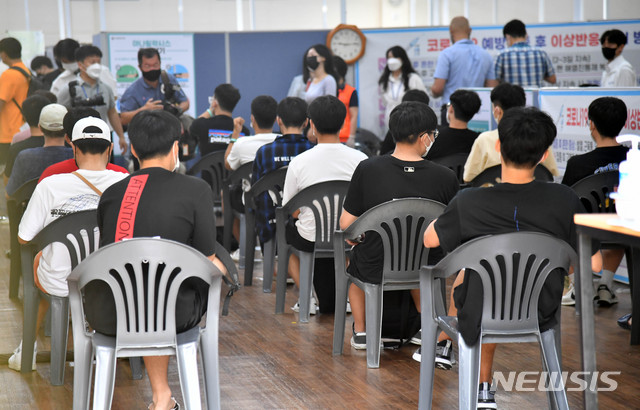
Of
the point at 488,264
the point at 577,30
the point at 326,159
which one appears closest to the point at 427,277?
the point at 488,264

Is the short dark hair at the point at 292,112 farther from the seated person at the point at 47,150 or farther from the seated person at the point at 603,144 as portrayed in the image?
the seated person at the point at 603,144

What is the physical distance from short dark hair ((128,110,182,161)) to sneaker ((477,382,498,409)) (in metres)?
1.50

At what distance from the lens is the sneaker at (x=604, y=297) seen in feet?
15.5

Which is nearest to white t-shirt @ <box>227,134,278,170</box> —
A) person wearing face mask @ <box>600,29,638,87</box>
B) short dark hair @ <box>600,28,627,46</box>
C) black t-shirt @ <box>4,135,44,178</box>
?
black t-shirt @ <box>4,135,44,178</box>

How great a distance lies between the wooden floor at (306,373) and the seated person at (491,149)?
979 mm

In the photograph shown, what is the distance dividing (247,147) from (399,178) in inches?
80.6

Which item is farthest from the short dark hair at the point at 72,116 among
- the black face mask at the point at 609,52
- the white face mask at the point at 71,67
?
the black face mask at the point at 609,52

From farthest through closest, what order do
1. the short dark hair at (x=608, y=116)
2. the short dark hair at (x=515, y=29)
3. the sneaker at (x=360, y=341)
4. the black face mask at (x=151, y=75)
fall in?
the black face mask at (x=151, y=75), the short dark hair at (x=515, y=29), the short dark hair at (x=608, y=116), the sneaker at (x=360, y=341)

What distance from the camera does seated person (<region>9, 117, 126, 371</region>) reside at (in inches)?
129

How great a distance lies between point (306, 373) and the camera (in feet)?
12.1

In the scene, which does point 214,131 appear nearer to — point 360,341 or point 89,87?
point 89,87

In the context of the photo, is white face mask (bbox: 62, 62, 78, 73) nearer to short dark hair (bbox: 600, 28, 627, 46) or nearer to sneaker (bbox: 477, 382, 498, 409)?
short dark hair (bbox: 600, 28, 627, 46)

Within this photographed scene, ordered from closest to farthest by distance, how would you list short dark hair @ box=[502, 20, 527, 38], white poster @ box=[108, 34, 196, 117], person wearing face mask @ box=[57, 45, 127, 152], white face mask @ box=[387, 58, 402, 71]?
person wearing face mask @ box=[57, 45, 127, 152], short dark hair @ box=[502, 20, 527, 38], white face mask @ box=[387, 58, 402, 71], white poster @ box=[108, 34, 196, 117]

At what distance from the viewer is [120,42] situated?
9016 millimetres
